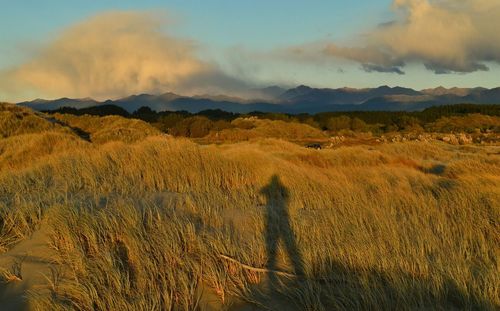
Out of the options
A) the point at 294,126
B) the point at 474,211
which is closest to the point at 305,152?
the point at 474,211

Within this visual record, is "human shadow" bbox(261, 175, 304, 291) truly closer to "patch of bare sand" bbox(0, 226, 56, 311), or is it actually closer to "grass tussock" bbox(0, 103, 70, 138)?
"patch of bare sand" bbox(0, 226, 56, 311)

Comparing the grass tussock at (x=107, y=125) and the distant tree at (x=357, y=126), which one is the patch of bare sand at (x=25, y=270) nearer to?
the grass tussock at (x=107, y=125)

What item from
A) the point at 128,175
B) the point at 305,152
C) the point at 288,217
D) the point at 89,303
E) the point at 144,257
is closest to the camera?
the point at 89,303

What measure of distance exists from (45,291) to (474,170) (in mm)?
13660

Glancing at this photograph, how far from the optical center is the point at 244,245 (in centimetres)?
512

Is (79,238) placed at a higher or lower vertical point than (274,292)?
higher

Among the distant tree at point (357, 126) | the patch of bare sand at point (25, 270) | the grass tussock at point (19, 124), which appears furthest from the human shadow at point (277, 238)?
the distant tree at point (357, 126)

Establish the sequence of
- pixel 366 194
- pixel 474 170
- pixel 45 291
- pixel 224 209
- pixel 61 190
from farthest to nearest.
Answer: pixel 474 170 < pixel 366 194 < pixel 61 190 < pixel 224 209 < pixel 45 291

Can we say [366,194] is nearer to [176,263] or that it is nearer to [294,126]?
[176,263]

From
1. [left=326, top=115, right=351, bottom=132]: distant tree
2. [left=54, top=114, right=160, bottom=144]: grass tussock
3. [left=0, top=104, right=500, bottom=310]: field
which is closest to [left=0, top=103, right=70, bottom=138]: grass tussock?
[left=54, top=114, right=160, bottom=144]: grass tussock

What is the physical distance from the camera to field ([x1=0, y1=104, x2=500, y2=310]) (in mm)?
3965

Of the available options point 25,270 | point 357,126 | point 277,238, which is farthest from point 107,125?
point 357,126

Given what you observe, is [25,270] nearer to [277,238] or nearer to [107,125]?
[277,238]

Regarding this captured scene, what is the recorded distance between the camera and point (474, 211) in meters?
7.35
